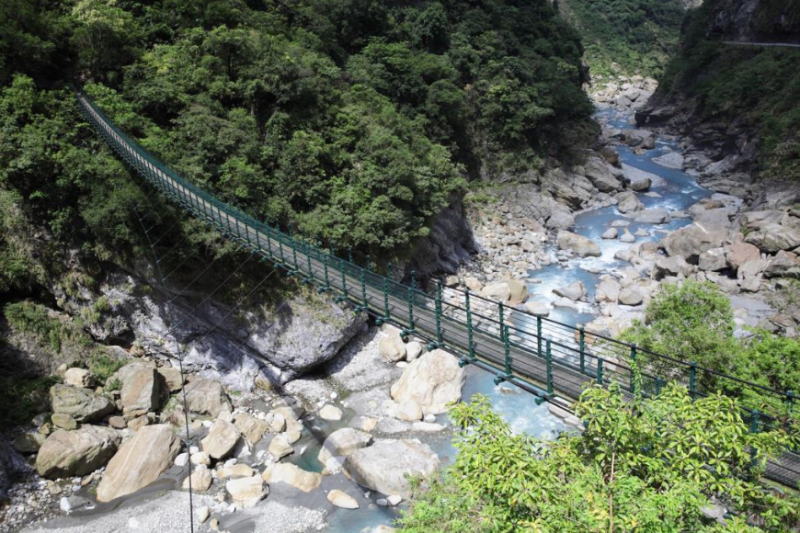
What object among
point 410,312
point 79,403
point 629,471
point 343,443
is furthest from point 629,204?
point 79,403

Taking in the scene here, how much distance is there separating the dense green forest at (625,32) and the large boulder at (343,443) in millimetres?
57751

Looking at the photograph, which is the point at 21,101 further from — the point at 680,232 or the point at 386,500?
the point at 680,232

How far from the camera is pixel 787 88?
27547mm

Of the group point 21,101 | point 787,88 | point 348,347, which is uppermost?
point 21,101

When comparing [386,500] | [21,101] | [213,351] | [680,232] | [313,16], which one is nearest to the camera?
[386,500]

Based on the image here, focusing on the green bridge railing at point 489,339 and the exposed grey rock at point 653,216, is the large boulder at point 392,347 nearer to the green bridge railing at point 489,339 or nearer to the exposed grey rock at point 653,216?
the green bridge railing at point 489,339

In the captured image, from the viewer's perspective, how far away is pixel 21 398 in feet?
37.8

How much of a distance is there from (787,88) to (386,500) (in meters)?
31.6

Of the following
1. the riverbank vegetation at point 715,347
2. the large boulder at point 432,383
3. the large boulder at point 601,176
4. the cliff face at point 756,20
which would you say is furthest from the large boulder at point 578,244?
the cliff face at point 756,20

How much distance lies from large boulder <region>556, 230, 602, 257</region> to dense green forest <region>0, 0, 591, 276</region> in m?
6.00

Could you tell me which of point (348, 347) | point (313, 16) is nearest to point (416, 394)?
point (348, 347)

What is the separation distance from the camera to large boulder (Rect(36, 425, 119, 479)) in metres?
10.3

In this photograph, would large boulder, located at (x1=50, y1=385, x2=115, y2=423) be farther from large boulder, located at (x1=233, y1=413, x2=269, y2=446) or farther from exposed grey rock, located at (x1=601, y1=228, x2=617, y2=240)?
exposed grey rock, located at (x1=601, y1=228, x2=617, y2=240)

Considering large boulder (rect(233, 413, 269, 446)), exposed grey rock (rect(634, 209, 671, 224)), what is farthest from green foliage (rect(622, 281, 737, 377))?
exposed grey rock (rect(634, 209, 671, 224))
